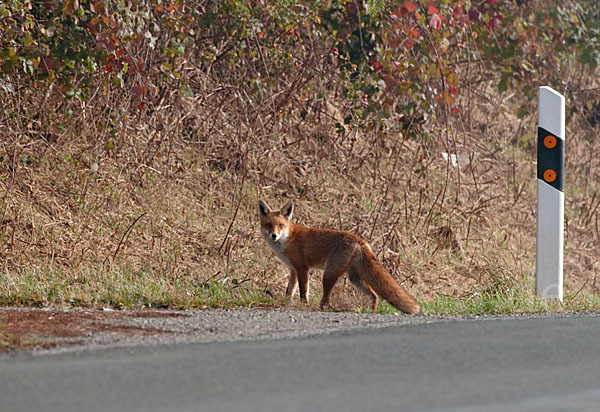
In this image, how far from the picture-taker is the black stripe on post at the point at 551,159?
8.62m

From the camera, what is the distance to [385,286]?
8.31 meters

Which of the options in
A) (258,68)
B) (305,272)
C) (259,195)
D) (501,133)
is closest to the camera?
(305,272)

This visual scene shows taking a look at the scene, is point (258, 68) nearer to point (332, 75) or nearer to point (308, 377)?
point (332, 75)

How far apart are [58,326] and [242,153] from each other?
694 centimetres

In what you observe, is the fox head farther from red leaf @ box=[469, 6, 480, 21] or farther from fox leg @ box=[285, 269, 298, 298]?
red leaf @ box=[469, 6, 480, 21]

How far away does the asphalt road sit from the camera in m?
4.02

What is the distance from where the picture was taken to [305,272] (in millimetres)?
9445

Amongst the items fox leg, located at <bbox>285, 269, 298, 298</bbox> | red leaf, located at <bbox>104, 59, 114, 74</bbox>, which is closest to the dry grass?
fox leg, located at <bbox>285, 269, 298, 298</bbox>

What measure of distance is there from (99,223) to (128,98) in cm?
172

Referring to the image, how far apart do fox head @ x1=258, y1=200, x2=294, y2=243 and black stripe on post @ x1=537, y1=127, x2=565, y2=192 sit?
2613 mm

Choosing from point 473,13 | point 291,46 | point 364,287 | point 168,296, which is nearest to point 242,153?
point 291,46

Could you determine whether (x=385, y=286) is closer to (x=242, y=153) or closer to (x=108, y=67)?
(x=108, y=67)

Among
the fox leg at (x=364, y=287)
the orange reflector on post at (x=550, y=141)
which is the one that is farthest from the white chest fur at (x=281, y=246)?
the orange reflector on post at (x=550, y=141)

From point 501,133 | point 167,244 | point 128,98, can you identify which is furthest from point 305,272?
point 501,133
